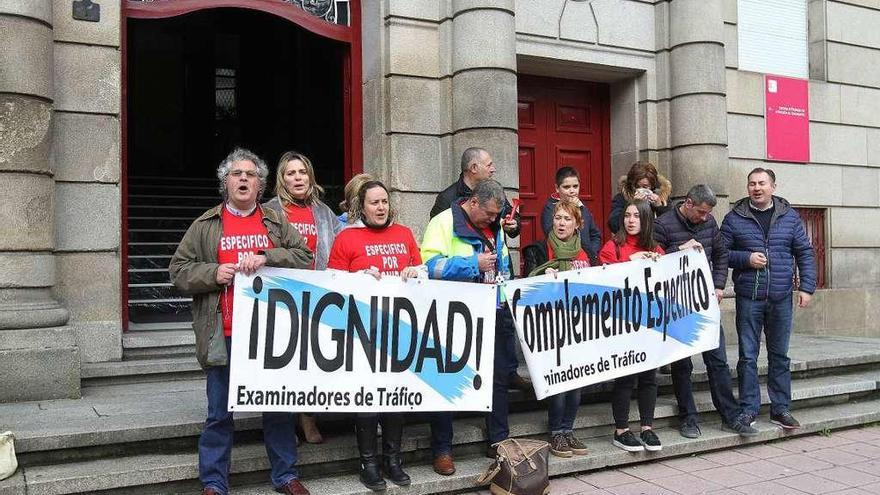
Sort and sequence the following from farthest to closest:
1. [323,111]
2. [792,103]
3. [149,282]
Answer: [323,111] → [792,103] → [149,282]

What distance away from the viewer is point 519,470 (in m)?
4.82

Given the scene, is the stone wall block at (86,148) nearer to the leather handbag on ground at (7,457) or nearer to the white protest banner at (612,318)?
the leather handbag on ground at (7,457)

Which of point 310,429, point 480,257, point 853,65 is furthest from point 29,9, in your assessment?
point 853,65

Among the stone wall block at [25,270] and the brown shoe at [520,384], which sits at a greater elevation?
the stone wall block at [25,270]

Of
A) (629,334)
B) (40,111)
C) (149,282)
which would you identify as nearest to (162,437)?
(40,111)

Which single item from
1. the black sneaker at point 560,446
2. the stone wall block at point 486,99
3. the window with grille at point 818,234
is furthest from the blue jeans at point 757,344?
the window with grille at point 818,234

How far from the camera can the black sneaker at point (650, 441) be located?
18.7 feet

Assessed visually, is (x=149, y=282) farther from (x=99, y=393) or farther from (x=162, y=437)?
(x=162, y=437)

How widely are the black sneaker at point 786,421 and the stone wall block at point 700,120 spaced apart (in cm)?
389

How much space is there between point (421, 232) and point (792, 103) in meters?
6.08

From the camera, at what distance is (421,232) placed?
802 centimetres

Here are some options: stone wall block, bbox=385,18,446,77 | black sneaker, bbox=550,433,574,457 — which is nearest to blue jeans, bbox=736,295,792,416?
black sneaker, bbox=550,433,574,457

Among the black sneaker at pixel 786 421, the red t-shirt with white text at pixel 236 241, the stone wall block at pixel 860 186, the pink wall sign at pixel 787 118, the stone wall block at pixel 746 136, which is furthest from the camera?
the stone wall block at pixel 860 186

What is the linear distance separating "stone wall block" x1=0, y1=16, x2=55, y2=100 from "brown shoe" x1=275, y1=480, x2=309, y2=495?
3.93 metres
